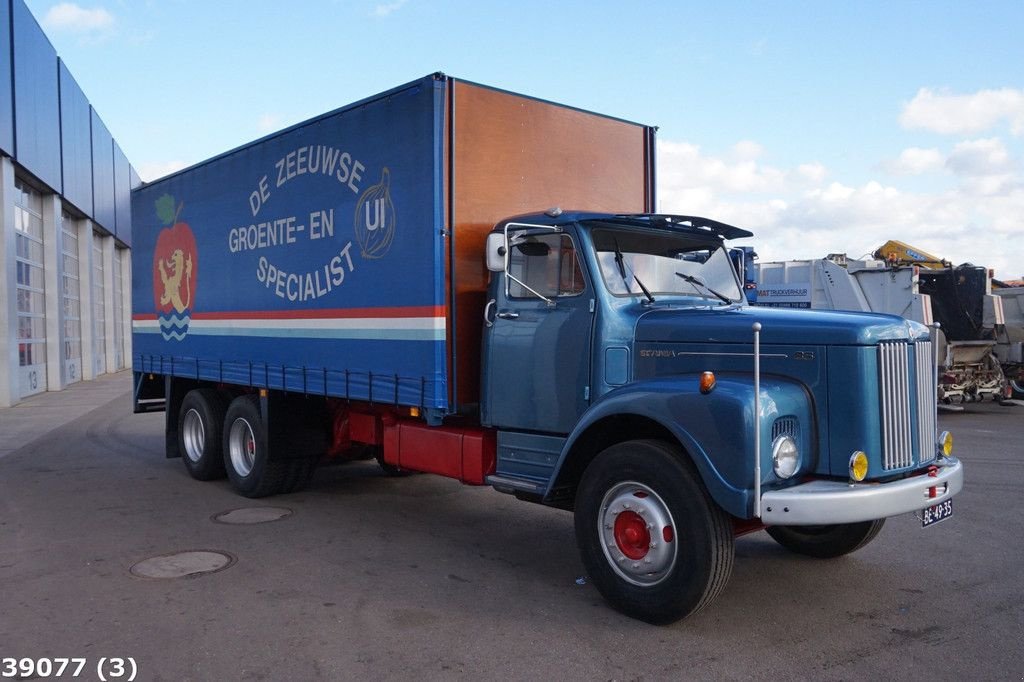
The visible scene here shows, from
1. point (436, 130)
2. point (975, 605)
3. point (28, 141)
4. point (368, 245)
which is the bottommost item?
point (975, 605)

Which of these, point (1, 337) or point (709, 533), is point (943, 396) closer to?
point (709, 533)

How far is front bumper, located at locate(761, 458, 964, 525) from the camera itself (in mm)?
4254

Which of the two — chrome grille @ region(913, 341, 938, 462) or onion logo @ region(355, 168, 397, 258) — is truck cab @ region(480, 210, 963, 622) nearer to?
chrome grille @ region(913, 341, 938, 462)

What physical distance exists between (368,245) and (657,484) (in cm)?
338

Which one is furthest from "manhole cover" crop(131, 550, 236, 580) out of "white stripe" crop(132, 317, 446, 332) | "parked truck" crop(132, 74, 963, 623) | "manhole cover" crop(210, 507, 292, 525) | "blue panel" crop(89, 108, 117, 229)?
"blue panel" crop(89, 108, 117, 229)

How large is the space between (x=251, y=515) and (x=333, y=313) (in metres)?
2.10

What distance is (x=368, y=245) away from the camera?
690 cm

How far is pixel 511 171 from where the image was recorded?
6.61 metres

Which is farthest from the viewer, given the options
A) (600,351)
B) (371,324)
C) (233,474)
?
(233,474)

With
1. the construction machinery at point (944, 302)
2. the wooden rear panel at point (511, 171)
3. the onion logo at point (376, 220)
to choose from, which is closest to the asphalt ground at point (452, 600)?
the wooden rear panel at point (511, 171)

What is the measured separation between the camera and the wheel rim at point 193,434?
31.4 ft

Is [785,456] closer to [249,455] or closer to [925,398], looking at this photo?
[925,398]

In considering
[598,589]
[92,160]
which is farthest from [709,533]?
[92,160]

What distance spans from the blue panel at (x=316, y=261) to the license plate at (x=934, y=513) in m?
3.25
